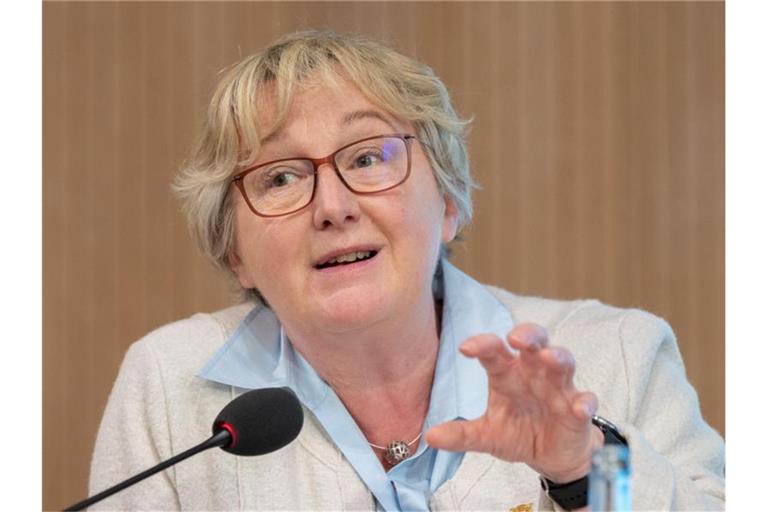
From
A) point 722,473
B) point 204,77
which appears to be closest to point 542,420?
point 722,473

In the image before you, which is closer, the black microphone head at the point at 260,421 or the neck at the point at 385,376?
the black microphone head at the point at 260,421

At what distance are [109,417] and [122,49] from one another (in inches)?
50.0

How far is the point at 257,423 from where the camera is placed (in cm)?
132

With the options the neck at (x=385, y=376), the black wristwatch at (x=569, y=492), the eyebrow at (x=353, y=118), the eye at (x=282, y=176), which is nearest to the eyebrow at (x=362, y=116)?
the eyebrow at (x=353, y=118)

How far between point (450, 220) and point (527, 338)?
72 centimetres

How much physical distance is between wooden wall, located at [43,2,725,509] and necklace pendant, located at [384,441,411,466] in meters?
0.97

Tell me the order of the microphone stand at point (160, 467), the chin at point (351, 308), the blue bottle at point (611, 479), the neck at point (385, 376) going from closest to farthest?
the blue bottle at point (611, 479) → the microphone stand at point (160, 467) → the chin at point (351, 308) → the neck at point (385, 376)

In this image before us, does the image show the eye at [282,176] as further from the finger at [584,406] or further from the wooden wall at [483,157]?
the wooden wall at [483,157]

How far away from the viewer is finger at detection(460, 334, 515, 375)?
3.93 ft

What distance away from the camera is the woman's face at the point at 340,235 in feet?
5.32

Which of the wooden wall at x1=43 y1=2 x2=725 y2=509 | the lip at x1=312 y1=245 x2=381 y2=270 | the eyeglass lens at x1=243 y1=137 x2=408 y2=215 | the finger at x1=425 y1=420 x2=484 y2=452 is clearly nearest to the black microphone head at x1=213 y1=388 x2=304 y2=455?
the finger at x1=425 y1=420 x2=484 y2=452

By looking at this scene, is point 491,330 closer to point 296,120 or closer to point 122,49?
point 296,120

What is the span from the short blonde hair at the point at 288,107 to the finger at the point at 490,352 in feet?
2.01

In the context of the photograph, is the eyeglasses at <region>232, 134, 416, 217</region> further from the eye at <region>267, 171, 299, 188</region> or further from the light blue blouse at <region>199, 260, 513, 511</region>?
the light blue blouse at <region>199, 260, 513, 511</region>
